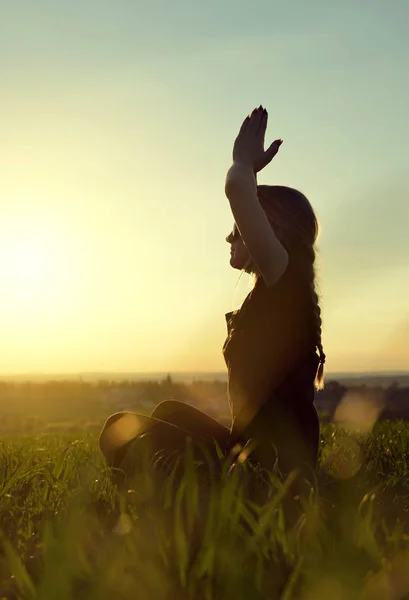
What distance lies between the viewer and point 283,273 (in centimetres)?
412

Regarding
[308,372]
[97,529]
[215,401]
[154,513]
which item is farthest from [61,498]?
[215,401]

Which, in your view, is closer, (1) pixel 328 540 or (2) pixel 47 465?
(1) pixel 328 540

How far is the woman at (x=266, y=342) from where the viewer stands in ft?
13.0

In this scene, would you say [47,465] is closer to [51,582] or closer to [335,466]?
[335,466]

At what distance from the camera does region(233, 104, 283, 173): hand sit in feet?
13.5

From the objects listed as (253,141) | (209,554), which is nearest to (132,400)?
(253,141)

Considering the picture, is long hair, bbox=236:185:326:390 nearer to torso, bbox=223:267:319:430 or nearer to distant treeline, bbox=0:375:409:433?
torso, bbox=223:267:319:430

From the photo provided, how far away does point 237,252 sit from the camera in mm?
4402

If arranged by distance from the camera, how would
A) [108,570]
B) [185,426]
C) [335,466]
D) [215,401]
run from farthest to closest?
[215,401] < [335,466] < [185,426] < [108,570]

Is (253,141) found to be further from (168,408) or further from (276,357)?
(168,408)

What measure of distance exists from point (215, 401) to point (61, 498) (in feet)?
15.5

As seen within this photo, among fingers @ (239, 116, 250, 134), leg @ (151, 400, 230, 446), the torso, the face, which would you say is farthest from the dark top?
fingers @ (239, 116, 250, 134)

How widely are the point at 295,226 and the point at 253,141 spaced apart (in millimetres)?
575

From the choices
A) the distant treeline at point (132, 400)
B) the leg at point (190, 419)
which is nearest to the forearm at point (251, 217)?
the leg at point (190, 419)
